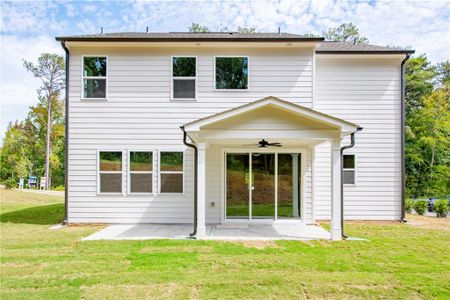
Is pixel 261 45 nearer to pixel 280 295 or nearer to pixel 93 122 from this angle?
pixel 93 122

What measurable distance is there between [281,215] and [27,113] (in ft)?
107

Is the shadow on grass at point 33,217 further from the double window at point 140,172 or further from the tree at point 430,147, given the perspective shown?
the tree at point 430,147

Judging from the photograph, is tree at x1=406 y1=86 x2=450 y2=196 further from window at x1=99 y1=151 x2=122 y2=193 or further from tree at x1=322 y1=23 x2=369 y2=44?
window at x1=99 y1=151 x2=122 y2=193

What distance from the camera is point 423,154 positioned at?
1911 centimetres

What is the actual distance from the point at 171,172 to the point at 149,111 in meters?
2.17

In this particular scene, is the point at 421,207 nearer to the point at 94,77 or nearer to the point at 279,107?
the point at 279,107

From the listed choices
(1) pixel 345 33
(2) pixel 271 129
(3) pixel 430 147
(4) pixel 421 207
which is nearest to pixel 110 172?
(2) pixel 271 129

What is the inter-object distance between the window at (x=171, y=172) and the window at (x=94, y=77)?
3.00m

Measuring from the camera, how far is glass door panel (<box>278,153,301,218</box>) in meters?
9.05

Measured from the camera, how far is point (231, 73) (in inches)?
362

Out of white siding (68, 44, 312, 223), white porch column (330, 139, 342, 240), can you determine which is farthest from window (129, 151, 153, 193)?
white porch column (330, 139, 342, 240)

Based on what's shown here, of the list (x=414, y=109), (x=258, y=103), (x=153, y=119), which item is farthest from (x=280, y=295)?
(x=414, y=109)

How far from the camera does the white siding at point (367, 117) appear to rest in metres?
9.65

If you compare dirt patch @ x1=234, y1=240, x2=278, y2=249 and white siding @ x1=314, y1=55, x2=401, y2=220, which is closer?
dirt patch @ x1=234, y1=240, x2=278, y2=249
